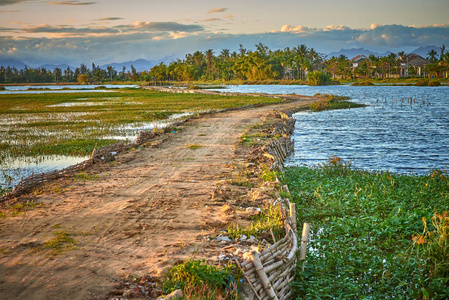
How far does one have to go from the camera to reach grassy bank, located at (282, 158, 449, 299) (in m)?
6.98

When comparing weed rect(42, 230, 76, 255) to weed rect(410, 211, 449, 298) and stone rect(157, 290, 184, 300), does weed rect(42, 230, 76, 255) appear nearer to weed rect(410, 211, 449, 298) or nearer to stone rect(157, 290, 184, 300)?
A: stone rect(157, 290, 184, 300)

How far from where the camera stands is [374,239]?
865cm

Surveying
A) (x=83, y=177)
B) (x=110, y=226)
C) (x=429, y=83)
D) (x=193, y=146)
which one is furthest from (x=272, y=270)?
(x=429, y=83)

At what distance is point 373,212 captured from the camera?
10.2 m

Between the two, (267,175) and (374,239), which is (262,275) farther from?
(267,175)

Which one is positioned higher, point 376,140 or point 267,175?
point 267,175

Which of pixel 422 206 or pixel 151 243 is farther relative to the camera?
pixel 422 206

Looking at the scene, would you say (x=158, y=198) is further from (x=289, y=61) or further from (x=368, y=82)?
(x=289, y=61)

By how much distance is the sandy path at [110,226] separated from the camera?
6.36 meters

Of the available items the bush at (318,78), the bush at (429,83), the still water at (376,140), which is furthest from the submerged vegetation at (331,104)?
the bush at (318,78)

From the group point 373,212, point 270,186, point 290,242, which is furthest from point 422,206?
point 290,242

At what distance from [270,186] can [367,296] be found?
502 cm

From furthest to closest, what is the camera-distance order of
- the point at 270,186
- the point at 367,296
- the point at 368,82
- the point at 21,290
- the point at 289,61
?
the point at 289,61 < the point at 368,82 < the point at 270,186 < the point at 367,296 < the point at 21,290

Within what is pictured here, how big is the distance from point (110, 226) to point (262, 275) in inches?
160
